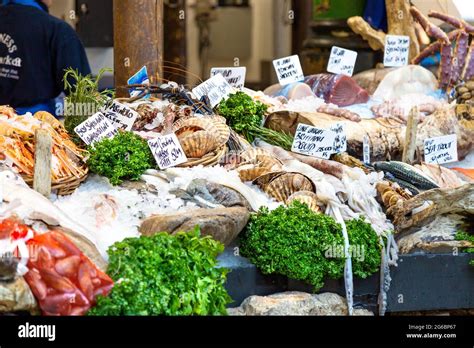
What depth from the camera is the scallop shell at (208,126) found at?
5.39 metres

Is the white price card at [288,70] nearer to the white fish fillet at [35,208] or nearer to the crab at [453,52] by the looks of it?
the crab at [453,52]

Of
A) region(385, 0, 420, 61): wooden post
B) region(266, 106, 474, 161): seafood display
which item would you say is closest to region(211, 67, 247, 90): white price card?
region(266, 106, 474, 161): seafood display

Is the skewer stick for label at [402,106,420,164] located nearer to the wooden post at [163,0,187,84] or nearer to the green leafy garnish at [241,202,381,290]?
the green leafy garnish at [241,202,381,290]

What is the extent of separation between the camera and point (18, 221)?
4.21 meters

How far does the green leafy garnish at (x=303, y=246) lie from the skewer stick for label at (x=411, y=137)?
126cm

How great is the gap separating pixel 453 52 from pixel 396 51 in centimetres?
44

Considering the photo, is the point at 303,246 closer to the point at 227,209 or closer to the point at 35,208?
the point at 227,209

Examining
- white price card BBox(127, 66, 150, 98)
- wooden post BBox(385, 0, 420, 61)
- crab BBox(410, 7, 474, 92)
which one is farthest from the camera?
wooden post BBox(385, 0, 420, 61)

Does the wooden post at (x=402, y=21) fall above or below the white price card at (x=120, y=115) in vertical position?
above

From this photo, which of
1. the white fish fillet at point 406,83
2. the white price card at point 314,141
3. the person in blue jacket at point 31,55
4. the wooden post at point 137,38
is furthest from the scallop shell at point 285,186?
the person in blue jacket at point 31,55

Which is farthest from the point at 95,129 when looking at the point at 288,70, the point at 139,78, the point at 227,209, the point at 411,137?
the point at 288,70

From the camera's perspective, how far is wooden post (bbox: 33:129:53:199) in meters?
4.65

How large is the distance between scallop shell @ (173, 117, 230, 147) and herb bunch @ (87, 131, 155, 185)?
1.16ft
